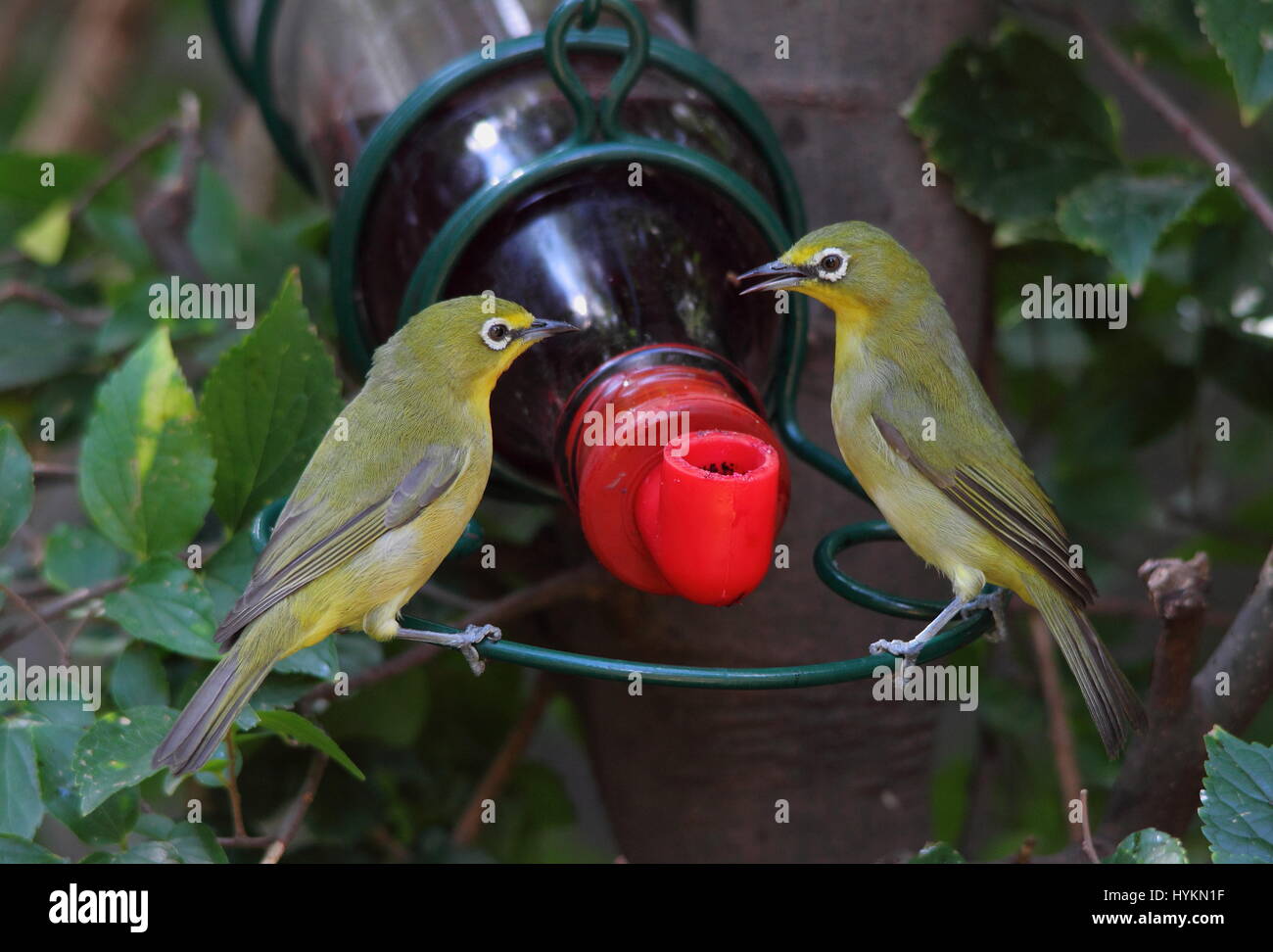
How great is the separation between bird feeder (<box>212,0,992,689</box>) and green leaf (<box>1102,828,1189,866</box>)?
321mm

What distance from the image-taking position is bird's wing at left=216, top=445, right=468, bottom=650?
1.76 m

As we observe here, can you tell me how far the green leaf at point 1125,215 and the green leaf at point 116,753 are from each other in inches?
65.0

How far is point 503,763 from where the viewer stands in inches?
108

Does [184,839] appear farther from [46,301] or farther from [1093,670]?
[46,301]

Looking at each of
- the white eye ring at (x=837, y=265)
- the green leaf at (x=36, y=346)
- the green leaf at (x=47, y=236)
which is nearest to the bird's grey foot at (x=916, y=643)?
the white eye ring at (x=837, y=265)

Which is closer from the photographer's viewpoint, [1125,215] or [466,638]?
[466,638]

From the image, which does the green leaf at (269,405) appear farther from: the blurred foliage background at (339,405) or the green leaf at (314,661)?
the green leaf at (314,661)

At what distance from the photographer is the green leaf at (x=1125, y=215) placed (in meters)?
2.27

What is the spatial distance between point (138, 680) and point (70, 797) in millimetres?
216

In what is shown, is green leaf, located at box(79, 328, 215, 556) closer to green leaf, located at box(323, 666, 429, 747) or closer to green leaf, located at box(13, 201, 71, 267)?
green leaf, located at box(323, 666, 429, 747)

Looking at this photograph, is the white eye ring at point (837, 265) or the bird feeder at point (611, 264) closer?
the bird feeder at point (611, 264)

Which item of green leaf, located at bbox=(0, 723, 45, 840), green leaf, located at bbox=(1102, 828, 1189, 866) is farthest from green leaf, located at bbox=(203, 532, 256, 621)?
green leaf, located at bbox=(1102, 828, 1189, 866)

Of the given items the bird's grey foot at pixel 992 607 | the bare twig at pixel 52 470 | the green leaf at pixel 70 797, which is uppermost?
the bare twig at pixel 52 470

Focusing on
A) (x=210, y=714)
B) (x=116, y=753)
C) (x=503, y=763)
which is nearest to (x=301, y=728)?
(x=210, y=714)
